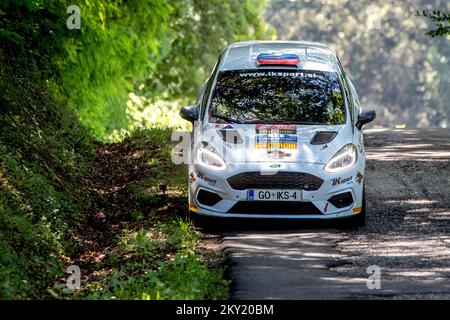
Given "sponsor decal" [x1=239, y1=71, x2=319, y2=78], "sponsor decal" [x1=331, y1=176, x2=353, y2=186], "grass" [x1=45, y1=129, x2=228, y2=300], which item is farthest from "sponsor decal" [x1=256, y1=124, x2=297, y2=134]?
"grass" [x1=45, y1=129, x2=228, y2=300]

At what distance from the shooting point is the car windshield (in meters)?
13.5

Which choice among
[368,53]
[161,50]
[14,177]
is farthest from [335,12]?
[14,177]

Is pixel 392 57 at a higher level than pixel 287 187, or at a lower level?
higher

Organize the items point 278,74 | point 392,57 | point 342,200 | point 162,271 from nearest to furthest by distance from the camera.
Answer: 1. point 162,271
2. point 342,200
3. point 278,74
4. point 392,57

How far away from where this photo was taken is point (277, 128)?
1321cm

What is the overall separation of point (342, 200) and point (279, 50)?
282 centimetres

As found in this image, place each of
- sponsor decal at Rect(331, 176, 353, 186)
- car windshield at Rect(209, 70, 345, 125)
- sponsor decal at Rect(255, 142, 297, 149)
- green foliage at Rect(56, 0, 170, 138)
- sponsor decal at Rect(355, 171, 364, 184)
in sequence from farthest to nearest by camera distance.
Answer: green foliage at Rect(56, 0, 170, 138) → car windshield at Rect(209, 70, 345, 125) → sponsor decal at Rect(355, 171, 364, 184) → sponsor decal at Rect(255, 142, 297, 149) → sponsor decal at Rect(331, 176, 353, 186)

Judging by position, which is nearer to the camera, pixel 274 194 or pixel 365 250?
pixel 365 250

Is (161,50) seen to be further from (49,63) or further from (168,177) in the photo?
(168,177)

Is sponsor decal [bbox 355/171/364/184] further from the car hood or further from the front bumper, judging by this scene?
the car hood

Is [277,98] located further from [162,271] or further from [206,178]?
[162,271]

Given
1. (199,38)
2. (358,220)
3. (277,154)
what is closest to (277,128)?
(277,154)

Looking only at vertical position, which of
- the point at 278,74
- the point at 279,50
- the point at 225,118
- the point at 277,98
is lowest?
the point at 225,118

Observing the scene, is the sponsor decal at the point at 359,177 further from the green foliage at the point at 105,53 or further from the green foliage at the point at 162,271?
the green foliage at the point at 105,53
